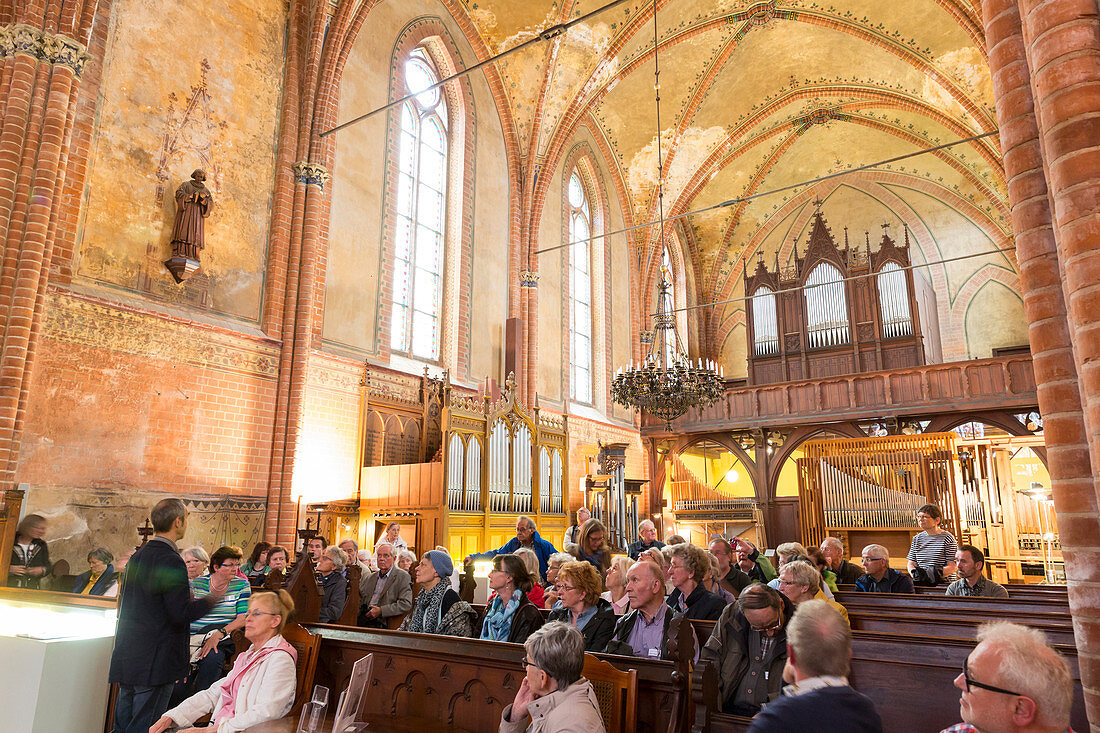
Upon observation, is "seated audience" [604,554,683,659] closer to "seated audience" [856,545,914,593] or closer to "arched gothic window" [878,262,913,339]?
"seated audience" [856,545,914,593]

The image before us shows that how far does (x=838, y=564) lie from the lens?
7.26m

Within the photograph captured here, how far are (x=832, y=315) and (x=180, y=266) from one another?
14.4 m

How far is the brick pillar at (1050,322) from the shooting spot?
247cm

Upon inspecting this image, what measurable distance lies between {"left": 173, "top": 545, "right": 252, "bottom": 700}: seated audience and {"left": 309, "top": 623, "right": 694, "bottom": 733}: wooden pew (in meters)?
0.58

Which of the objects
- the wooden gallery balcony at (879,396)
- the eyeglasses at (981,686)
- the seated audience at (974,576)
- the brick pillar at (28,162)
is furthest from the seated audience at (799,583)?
the wooden gallery balcony at (879,396)

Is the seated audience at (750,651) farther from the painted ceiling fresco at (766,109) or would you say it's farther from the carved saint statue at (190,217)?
the painted ceiling fresco at (766,109)

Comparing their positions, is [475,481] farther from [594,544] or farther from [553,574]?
[553,574]

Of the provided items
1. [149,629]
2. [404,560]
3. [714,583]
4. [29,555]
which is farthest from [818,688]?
[29,555]

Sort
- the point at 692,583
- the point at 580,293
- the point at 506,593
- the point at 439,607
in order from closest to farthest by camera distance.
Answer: the point at 506,593
the point at 439,607
the point at 692,583
the point at 580,293

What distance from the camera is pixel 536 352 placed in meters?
13.5

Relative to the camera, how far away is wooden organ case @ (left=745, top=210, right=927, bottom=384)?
1669 centimetres

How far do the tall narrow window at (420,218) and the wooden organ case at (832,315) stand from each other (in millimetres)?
7996

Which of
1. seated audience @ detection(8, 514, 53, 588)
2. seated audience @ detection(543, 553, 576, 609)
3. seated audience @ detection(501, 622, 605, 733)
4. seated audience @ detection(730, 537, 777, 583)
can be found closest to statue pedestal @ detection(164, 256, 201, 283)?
seated audience @ detection(8, 514, 53, 588)

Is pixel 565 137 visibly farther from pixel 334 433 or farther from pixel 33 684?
pixel 33 684
